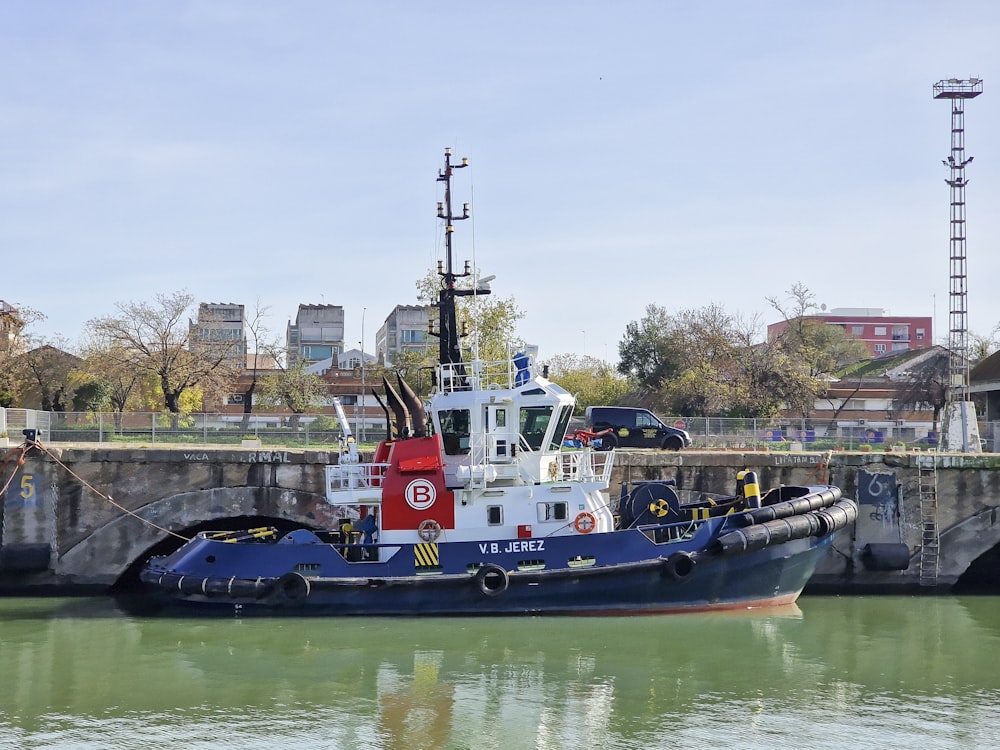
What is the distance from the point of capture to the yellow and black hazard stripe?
58.4 ft

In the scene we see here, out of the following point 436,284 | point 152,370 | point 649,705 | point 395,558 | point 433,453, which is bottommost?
point 649,705

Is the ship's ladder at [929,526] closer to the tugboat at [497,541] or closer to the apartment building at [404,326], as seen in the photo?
the tugboat at [497,541]

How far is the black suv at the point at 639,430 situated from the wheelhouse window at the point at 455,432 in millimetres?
7452

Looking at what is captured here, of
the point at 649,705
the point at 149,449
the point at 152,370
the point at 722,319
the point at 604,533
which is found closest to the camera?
the point at 649,705

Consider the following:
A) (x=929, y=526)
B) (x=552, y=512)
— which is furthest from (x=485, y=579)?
(x=929, y=526)

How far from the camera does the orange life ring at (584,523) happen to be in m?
18.0

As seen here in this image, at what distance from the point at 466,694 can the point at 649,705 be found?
239cm

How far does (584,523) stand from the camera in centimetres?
1806

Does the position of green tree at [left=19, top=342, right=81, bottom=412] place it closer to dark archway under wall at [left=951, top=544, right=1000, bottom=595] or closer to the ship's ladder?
the ship's ladder

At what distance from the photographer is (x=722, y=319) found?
45000mm

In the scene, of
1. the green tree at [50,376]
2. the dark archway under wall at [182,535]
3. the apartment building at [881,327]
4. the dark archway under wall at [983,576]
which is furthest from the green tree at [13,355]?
the apartment building at [881,327]

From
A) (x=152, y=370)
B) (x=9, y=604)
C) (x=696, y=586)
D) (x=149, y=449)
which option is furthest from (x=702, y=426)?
(x=152, y=370)

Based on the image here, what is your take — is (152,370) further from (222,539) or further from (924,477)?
(924,477)

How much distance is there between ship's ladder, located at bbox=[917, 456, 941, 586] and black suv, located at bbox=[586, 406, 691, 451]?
5.65m
